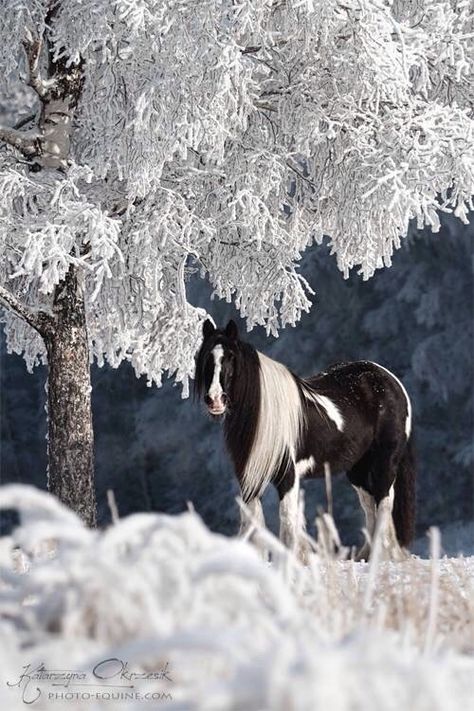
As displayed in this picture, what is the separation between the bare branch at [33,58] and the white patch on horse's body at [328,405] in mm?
3135

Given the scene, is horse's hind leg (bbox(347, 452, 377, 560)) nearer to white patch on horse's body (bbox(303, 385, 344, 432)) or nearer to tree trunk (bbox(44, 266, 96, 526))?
white patch on horse's body (bbox(303, 385, 344, 432))

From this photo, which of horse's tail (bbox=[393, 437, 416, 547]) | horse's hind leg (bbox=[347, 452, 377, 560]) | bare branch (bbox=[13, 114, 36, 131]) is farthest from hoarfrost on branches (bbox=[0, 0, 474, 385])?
horse's tail (bbox=[393, 437, 416, 547])

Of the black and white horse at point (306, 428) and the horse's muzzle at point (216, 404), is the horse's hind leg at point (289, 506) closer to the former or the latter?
the black and white horse at point (306, 428)

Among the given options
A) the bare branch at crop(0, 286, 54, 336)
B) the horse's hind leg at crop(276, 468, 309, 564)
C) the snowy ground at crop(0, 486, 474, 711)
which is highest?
the bare branch at crop(0, 286, 54, 336)

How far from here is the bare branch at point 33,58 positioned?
8.74 m

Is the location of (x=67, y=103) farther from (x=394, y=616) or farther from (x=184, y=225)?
(x=394, y=616)

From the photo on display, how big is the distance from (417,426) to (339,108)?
1192 centimetres

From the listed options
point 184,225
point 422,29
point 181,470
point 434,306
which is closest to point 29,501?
point 184,225

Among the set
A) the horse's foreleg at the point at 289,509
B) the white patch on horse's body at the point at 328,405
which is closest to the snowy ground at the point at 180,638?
the horse's foreleg at the point at 289,509

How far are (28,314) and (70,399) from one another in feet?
2.43

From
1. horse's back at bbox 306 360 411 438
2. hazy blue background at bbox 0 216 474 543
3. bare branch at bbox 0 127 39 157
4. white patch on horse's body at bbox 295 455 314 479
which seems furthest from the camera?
hazy blue background at bbox 0 216 474 543

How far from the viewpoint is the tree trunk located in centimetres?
915

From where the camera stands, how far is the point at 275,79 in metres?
9.34

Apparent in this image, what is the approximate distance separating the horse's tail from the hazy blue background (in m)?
9.59
